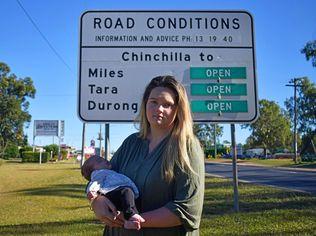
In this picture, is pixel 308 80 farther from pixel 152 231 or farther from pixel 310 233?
pixel 152 231

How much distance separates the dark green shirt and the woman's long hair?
0.11 ft

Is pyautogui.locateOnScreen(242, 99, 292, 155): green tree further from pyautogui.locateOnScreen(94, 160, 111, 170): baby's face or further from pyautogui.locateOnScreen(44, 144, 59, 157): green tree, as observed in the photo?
pyautogui.locateOnScreen(94, 160, 111, 170): baby's face

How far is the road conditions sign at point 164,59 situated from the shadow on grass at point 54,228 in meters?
2.10

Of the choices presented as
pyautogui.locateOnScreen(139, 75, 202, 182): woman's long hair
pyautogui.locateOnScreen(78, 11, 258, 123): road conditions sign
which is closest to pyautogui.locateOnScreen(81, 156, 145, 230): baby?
pyautogui.locateOnScreen(139, 75, 202, 182): woman's long hair

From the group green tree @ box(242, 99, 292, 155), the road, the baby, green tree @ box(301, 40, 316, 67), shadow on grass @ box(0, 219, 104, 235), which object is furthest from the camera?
green tree @ box(242, 99, 292, 155)

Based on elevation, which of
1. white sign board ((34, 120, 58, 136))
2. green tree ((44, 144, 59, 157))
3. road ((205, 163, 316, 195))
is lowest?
road ((205, 163, 316, 195))

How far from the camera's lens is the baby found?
2.05m

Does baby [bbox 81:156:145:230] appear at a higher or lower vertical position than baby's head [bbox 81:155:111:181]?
lower

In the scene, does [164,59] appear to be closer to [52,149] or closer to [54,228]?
[54,228]

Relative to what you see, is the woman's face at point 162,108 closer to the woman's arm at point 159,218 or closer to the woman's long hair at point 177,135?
the woman's long hair at point 177,135

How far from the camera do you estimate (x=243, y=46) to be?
238 inches

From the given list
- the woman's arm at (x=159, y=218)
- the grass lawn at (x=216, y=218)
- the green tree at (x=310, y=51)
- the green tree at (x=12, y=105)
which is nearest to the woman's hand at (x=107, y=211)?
the woman's arm at (x=159, y=218)

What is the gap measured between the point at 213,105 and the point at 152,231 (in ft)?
13.6

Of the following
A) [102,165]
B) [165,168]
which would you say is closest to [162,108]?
[165,168]
